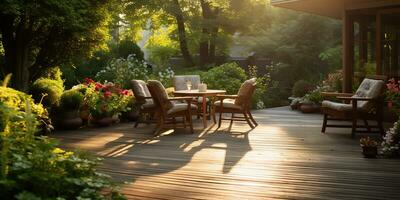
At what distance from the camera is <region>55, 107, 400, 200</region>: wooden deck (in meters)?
4.10

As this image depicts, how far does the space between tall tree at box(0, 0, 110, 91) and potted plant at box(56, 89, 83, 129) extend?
640 mm

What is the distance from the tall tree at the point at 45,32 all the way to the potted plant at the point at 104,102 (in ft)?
2.62

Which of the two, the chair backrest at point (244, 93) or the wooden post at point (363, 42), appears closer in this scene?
the chair backrest at point (244, 93)

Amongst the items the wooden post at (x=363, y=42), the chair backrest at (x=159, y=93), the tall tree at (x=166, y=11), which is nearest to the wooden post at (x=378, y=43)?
the wooden post at (x=363, y=42)

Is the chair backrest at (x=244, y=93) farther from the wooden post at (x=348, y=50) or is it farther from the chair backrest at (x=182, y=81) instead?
the wooden post at (x=348, y=50)

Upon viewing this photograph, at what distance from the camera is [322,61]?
17.3 metres

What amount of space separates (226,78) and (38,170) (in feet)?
35.7

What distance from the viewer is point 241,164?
529 cm

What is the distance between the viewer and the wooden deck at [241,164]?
4098mm

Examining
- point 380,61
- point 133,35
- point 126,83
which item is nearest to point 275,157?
point 380,61

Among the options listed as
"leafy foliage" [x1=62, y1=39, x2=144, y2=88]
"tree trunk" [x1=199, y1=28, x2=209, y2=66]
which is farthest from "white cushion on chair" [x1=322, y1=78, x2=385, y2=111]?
"tree trunk" [x1=199, y1=28, x2=209, y2=66]

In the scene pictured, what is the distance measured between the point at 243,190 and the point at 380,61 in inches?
264

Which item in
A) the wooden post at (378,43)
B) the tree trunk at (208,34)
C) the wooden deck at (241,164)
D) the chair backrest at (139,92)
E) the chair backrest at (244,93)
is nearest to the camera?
the wooden deck at (241,164)

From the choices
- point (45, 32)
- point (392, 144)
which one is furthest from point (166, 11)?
point (392, 144)
